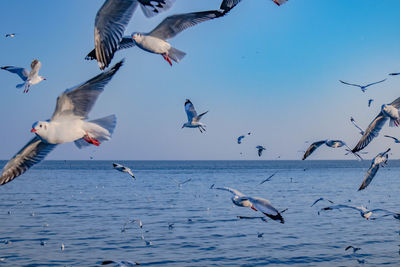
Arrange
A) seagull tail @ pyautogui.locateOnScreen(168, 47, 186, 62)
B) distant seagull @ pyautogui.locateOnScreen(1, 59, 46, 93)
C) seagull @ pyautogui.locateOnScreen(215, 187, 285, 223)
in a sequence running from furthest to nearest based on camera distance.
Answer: distant seagull @ pyautogui.locateOnScreen(1, 59, 46, 93), seagull tail @ pyautogui.locateOnScreen(168, 47, 186, 62), seagull @ pyautogui.locateOnScreen(215, 187, 285, 223)

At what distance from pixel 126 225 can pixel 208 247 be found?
5589mm

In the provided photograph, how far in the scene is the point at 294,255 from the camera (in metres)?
14.9

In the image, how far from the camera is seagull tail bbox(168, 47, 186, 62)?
8906 mm

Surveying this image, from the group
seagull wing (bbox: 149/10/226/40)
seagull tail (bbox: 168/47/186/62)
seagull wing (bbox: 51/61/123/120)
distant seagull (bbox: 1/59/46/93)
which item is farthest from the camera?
distant seagull (bbox: 1/59/46/93)

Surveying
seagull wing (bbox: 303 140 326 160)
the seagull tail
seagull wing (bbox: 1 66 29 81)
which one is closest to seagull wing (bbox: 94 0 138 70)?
the seagull tail

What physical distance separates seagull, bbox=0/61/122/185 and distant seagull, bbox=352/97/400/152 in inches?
249

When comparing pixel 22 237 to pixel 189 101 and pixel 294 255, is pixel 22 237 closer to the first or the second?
pixel 189 101

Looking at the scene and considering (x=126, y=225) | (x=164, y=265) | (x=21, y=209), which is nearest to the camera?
(x=164, y=265)

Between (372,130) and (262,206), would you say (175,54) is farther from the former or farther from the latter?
(372,130)

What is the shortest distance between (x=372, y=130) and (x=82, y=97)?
26.3 ft

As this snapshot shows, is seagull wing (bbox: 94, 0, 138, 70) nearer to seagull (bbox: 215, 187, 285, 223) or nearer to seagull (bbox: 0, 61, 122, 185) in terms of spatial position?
seagull (bbox: 0, 61, 122, 185)

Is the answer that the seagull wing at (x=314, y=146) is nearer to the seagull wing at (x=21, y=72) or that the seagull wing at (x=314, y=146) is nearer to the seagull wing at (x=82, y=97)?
the seagull wing at (x=82, y=97)

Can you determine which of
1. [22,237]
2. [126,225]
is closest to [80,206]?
[126,225]

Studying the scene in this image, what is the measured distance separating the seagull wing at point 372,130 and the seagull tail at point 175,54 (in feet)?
16.7
